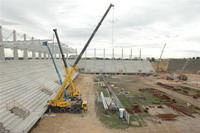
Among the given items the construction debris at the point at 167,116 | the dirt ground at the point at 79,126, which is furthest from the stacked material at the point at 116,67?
the dirt ground at the point at 79,126

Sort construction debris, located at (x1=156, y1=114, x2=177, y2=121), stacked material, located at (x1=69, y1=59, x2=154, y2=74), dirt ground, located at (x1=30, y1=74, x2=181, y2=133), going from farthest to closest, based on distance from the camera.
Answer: stacked material, located at (x1=69, y1=59, x2=154, y2=74) → construction debris, located at (x1=156, y1=114, x2=177, y2=121) → dirt ground, located at (x1=30, y1=74, x2=181, y2=133)

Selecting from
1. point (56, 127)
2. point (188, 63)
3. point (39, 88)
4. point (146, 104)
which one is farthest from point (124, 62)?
point (56, 127)

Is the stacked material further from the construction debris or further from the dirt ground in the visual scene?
the dirt ground

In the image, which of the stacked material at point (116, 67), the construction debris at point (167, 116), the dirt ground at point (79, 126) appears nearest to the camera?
the dirt ground at point (79, 126)

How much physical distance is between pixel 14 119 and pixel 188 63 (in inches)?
2833

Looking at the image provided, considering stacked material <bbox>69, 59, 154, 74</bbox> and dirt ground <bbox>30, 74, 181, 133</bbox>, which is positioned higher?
stacked material <bbox>69, 59, 154, 74</bbox>

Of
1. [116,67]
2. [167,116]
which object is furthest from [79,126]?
[116,67]

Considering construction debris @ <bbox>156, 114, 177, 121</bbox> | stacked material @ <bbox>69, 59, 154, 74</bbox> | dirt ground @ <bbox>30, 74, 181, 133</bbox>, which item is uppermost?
stacked material @ <bbox>69, 59, 154, 74</bbox>

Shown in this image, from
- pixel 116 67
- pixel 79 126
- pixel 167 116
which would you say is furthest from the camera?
pixel 116 67

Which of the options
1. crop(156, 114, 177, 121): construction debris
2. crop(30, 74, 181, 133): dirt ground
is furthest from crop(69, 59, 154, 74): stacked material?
crop(30, 74, 181, 133): dirt ground

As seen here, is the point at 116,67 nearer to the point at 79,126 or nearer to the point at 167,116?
the point at 167,116

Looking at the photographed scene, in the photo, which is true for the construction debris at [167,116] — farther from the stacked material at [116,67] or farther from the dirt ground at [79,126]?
the stacked material at [116,67]

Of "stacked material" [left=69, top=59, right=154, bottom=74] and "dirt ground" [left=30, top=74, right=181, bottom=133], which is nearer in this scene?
"dirt ground" [left=30, top=74, right=181, bottom=133]

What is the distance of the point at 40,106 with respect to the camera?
1333 centimetres
